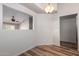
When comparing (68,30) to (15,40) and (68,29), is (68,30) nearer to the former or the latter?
(68,29)

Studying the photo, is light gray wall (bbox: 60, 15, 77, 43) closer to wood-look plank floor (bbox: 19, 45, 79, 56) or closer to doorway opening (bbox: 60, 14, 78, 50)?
doorway opening (bbox: 60, 14, 78, 50)

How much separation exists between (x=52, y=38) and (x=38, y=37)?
67cm

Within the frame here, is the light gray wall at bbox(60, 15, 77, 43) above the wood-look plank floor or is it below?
above

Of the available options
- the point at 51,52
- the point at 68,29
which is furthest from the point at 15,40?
the point at 68,29

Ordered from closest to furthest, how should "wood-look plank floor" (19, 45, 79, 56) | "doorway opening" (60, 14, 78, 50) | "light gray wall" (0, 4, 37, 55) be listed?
"light gray wall" (0, 4, 37, 55) < "wood-look plank floor" (19, 45, 79, 56) < "doorway opening" (60, 14, 78, 50)

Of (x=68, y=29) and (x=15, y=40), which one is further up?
(x=68, y=29)

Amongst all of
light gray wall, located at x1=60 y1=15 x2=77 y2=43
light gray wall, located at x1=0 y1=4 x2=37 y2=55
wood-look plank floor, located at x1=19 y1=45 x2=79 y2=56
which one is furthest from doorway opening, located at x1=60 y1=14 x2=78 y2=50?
light gray wall, located at x1=0 y1=4 x2=37 y2=55

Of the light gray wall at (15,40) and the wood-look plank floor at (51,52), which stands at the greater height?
the light gray wall at (15,40)

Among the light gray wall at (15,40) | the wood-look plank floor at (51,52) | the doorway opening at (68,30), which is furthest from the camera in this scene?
the doorway opening at (68,30)

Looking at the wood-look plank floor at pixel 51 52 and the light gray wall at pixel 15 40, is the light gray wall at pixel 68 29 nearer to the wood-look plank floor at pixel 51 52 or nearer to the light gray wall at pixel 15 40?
the wood-look plank floor at pixel 51 52

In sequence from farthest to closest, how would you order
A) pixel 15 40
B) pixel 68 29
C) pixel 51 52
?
pixel 68 29
pixel 51 52
pixel 15 40

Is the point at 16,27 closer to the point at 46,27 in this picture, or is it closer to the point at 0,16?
the point at 0,16

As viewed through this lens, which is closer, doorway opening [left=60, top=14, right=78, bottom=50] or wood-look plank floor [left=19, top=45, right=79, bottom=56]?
wood-look plank floor [left=19, top=45, right=79, bottom=56]

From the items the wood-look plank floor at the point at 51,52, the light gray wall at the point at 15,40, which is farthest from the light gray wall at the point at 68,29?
the light gray wall at the point at 15,40
